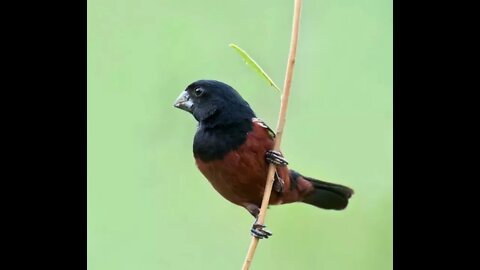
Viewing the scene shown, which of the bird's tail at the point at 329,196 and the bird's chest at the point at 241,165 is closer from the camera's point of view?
the bird's chest at the point at 241,165

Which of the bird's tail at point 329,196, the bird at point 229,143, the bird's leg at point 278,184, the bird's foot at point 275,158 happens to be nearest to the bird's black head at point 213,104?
the bird at point 229,143

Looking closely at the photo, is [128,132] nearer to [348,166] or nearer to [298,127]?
[298,127]

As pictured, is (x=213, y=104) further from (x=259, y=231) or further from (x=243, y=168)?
(x=259, y=231)

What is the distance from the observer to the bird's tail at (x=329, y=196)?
2824 mm

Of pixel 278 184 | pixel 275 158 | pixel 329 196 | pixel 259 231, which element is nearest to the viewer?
pixel 259 231

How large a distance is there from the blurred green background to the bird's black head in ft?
1.13

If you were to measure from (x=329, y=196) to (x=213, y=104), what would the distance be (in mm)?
829

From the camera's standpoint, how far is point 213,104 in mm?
2236

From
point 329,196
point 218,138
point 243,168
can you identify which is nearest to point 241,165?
point 243,168

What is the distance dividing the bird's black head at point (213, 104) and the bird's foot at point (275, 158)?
0.14 m

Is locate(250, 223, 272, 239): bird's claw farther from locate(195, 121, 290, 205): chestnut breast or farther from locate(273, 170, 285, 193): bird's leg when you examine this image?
locate(273, 170, 285, 193): bird's leg

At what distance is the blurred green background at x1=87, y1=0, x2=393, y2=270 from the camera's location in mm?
2695

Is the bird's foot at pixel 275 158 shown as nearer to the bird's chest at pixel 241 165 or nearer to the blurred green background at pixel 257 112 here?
the bird's chest at pixel 241 165

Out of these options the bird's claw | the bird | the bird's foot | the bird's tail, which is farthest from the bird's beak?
the bird's tail
